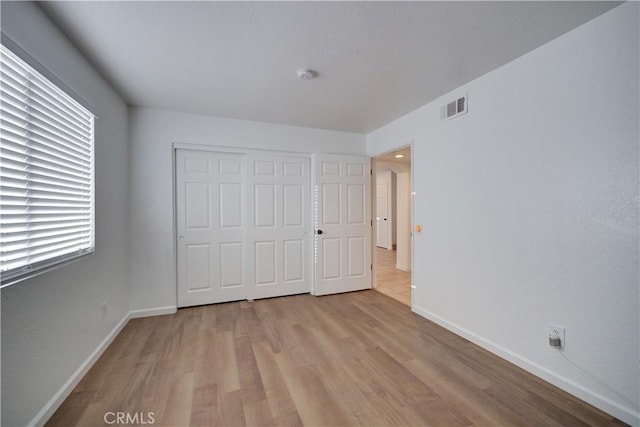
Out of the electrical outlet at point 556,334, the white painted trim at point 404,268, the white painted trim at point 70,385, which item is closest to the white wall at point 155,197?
the white painted trim at point 70,385

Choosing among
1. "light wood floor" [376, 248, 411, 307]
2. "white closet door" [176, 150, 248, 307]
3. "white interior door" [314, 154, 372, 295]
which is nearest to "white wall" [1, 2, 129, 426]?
"white closet door" [176, 150, 248, 307]

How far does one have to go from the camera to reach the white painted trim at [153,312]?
9.82 feet

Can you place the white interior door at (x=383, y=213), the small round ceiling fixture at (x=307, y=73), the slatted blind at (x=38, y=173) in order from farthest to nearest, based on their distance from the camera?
the white interior door at (x=383, y=213), the small round ceiling fixture at (x=307, y=73), the slatted blind at (x=38, y=173)

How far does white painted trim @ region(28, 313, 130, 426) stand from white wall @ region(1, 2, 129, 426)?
0.03m

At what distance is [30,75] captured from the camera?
1.45 metres

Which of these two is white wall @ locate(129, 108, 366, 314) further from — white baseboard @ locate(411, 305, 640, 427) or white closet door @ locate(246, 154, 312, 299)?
white baseboard @ locate(411, 305, 640, 427)

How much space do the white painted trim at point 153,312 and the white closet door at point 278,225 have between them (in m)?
0.95

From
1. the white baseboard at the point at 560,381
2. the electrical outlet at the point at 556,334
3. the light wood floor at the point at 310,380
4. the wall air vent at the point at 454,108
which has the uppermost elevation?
the wall air vent at the point at 454,108

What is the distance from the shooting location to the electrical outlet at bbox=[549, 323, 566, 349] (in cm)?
181

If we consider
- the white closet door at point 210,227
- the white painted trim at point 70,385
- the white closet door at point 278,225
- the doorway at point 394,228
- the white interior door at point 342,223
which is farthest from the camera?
the doorway at point 394,228

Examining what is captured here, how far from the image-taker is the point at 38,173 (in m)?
1.52

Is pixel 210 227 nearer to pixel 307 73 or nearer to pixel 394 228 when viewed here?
pixel 307 73

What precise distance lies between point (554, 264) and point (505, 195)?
24.1 inches

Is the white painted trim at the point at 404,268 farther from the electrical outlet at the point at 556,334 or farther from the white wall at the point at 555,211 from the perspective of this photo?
the electrical outlet at the point at 556,334
